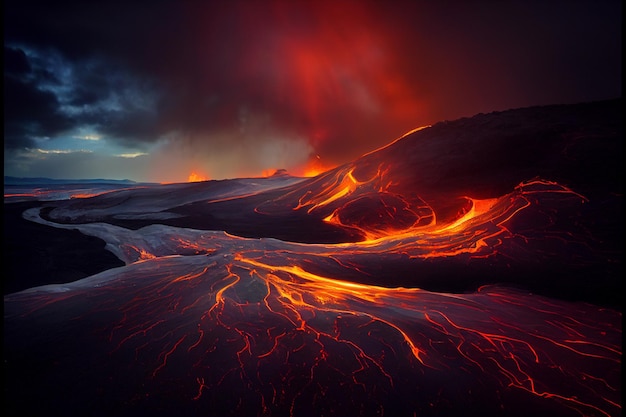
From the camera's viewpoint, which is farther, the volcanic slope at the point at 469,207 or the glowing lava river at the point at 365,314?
the volcanic slope at the point at 469,207

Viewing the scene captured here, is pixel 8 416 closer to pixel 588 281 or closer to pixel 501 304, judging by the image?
pixel 501 304

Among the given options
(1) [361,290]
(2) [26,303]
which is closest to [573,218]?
Answer: (1) [361,290]

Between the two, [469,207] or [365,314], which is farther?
[469,207]

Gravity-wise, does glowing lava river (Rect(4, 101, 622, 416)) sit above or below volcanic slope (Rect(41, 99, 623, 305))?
below

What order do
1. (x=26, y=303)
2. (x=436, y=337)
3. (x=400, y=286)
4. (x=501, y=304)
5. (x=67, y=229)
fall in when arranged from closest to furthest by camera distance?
(x=436, y=337)
(x=26, y=303)
(x=501, y=304)
(x=400, y=286)
(x=67, y=229)

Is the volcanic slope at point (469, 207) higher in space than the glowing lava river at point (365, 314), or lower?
higher

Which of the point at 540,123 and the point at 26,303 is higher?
the point at 540,123

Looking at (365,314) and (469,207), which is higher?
(469,207)

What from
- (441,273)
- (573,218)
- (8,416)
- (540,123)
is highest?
(540,123)
